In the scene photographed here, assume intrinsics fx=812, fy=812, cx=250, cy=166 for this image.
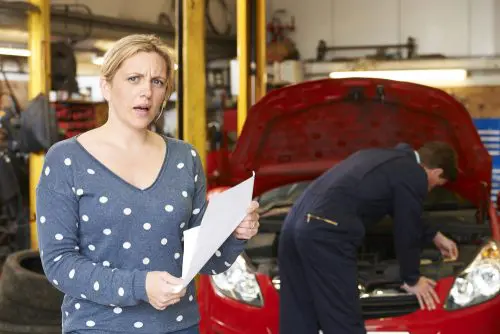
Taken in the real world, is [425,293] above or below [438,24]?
below

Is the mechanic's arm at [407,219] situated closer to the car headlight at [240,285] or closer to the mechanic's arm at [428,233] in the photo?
the mechanic's arm at [428,233]

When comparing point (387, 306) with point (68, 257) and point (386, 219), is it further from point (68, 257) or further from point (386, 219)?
point (68, 257)

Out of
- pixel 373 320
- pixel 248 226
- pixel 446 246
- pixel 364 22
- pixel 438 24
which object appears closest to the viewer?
pixel 248 226

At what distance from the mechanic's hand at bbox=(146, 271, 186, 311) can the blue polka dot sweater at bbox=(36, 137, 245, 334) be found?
0.02 meters

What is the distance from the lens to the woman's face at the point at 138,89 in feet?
5.64

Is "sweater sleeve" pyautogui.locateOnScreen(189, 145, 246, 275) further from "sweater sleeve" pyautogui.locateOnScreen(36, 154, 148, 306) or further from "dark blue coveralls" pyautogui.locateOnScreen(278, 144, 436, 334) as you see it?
"dark blue coveralls" pyautogui.locateOnScreen(278, 144, 436, 334)

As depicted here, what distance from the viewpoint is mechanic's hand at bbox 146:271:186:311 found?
158 cm

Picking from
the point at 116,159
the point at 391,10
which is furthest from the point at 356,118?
the point at 391,10

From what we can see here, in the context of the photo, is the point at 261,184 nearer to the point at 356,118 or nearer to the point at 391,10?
the point at 356,118

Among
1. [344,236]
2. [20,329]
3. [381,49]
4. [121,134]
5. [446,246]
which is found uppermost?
[381,49]

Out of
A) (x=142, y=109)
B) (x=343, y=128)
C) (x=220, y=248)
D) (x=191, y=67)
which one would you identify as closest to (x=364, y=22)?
(x=191, y=67)

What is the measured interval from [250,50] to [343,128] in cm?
283

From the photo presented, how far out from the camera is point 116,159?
68.9 inches

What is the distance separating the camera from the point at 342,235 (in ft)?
10.8
